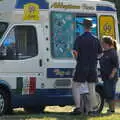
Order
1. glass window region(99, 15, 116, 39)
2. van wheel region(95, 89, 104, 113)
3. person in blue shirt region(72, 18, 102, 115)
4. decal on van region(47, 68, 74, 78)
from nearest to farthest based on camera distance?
person in blue shirt region(72, 18, 102, 115) < decal on van region(47, 68, 74, 78) < van wheel region(95, 89, 104, 113) < glass window region(99, 15, 116, 39)

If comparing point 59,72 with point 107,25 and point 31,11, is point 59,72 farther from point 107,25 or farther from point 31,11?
point 107,25

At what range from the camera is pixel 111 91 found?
12.2 m

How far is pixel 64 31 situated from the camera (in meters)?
12.6

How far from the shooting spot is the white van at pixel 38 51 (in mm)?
11891

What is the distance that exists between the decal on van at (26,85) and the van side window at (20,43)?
0.48 metres

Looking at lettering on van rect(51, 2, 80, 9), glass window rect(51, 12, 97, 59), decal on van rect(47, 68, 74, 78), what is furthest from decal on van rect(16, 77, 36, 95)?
lettering on van rect(51, 2, 80, 9)

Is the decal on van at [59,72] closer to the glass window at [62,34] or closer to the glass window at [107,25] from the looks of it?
the glass window at [62,34]

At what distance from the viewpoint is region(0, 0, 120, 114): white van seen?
1189cm

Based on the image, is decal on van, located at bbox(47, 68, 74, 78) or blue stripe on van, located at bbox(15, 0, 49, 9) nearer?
blue stripe on van, located at bbox(15, 0, 49, 9)

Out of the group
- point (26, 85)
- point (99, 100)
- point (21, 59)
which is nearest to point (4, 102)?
point (26, 85)

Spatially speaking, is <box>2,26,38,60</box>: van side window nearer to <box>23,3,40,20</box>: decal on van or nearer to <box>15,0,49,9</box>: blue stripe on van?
<box>23,3,40,20</box>: decal on van

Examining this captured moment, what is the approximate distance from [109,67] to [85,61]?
3.00ft

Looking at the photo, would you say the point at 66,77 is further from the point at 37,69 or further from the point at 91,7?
the point at 91,7

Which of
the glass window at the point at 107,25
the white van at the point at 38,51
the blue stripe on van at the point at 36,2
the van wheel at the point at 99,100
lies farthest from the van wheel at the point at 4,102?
the glass window at the point at 107,25
